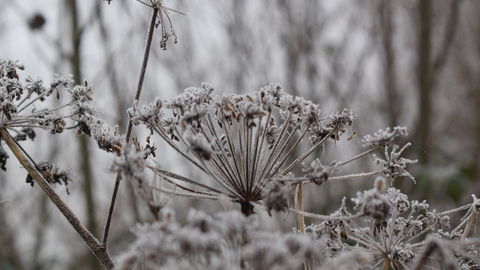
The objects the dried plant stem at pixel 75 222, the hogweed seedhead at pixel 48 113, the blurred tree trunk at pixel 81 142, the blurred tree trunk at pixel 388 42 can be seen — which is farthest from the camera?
the blurred tree trunk at pixel 388 42

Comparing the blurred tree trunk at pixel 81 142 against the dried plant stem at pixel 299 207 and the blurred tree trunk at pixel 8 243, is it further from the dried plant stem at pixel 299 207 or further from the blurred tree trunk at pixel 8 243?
the dried plant stem at pixel 299 207

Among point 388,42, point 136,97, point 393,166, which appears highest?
point 388,42

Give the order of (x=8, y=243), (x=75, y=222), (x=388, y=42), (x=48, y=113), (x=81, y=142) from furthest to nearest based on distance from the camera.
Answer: (x=8, y=243) → (x=388, y=42) → (x=81, y=142) → (x=48, y=113) → (x=75, y=222)

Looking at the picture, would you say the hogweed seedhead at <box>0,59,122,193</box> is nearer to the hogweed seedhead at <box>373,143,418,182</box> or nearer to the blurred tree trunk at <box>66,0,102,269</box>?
the hogweed seedhead at <box>373,143,418,182</box>

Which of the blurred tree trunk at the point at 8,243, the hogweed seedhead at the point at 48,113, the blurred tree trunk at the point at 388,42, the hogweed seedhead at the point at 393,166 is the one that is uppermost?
the blurred tree trunk at the point at 388,42

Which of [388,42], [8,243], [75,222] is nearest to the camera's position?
[75,222]

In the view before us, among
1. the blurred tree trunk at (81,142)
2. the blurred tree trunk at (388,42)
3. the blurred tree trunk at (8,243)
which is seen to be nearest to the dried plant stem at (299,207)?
the blurred tree trunk at (81,142)

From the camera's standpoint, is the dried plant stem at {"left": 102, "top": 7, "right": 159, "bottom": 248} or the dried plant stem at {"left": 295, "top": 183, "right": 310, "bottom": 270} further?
the dried plant stem at {"left": 295, "top": 183, "right": 310, "bottom": 270}

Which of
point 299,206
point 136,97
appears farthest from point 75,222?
point 299,206

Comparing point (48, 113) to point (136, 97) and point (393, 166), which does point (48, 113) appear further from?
point (393, 166)

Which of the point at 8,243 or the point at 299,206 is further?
the point at 8,243

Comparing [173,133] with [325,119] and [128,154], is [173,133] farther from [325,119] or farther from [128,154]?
[325,119]

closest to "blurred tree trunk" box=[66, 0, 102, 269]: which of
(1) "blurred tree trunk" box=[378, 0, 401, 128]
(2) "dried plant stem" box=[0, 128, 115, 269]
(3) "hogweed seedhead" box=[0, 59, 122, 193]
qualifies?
(3) "hogweed seedhead" box=[0, 59, 122, 193]
